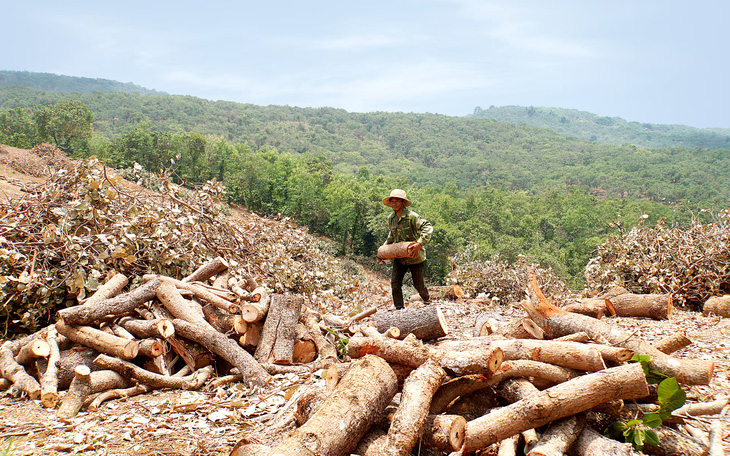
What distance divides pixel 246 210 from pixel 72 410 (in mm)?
35103

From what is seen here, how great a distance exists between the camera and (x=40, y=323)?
17.0ft

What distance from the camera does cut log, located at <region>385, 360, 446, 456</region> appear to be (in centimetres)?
241

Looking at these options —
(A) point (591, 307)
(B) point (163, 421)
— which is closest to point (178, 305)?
(B) point (163, 421)

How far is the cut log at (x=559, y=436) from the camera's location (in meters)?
2.48

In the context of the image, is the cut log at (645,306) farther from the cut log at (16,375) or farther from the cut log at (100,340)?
the cut log at (16,375)

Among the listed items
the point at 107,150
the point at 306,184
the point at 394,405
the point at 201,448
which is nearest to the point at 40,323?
the point at 201,448

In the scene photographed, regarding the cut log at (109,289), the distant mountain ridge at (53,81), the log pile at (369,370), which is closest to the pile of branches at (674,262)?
the log pile at (369,370)

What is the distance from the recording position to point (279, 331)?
4.63 meters

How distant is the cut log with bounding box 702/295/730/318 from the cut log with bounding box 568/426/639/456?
550 centimetres

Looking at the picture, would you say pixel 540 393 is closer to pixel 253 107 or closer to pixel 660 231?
pixel 660 231

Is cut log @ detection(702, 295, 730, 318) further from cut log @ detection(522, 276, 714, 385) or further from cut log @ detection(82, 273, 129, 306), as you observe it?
cut log @ detection(82, 273, 129, 306)

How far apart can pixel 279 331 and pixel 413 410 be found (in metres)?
2.43

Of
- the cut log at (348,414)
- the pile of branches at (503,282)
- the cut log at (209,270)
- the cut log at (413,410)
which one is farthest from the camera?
the pile of branches at (503,282)

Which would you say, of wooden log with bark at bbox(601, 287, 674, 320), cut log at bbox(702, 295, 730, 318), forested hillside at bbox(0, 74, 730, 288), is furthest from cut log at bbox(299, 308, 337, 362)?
cut log at bbox(702, 295, 730, 318)
